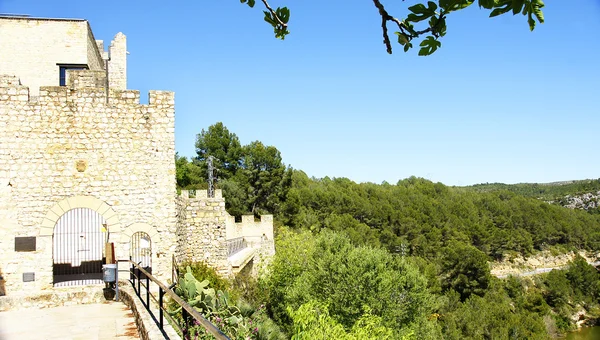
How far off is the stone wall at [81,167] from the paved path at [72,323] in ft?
8.70

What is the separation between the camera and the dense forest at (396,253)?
2014cm

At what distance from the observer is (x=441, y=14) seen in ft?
7.05

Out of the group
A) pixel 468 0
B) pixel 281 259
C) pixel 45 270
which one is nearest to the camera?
pixel 468 0

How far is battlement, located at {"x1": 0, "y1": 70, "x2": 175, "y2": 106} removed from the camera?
10.9m

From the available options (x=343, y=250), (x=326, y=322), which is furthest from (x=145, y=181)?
(x=343, y=250)

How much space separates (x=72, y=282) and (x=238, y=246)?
13.3 metres

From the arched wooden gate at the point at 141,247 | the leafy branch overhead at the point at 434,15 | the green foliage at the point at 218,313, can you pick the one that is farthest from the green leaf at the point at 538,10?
the arched wooden gate at the point at 141,247

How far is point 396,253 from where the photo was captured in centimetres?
5403

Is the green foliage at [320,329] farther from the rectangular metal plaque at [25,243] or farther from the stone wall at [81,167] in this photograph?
the rectangular metal plaque at [25,243]

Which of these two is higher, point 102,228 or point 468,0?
point 468,0

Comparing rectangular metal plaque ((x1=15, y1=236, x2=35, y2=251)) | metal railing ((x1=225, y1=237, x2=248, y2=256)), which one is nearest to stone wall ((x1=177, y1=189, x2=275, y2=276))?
rectangular metal plaque ((x1=15, y1=236, x2=35, y2=251))

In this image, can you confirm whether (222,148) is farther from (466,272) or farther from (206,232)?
(206,232)

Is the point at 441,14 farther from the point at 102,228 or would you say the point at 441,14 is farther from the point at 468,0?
the point at 102,228

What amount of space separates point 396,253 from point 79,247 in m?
44.8
